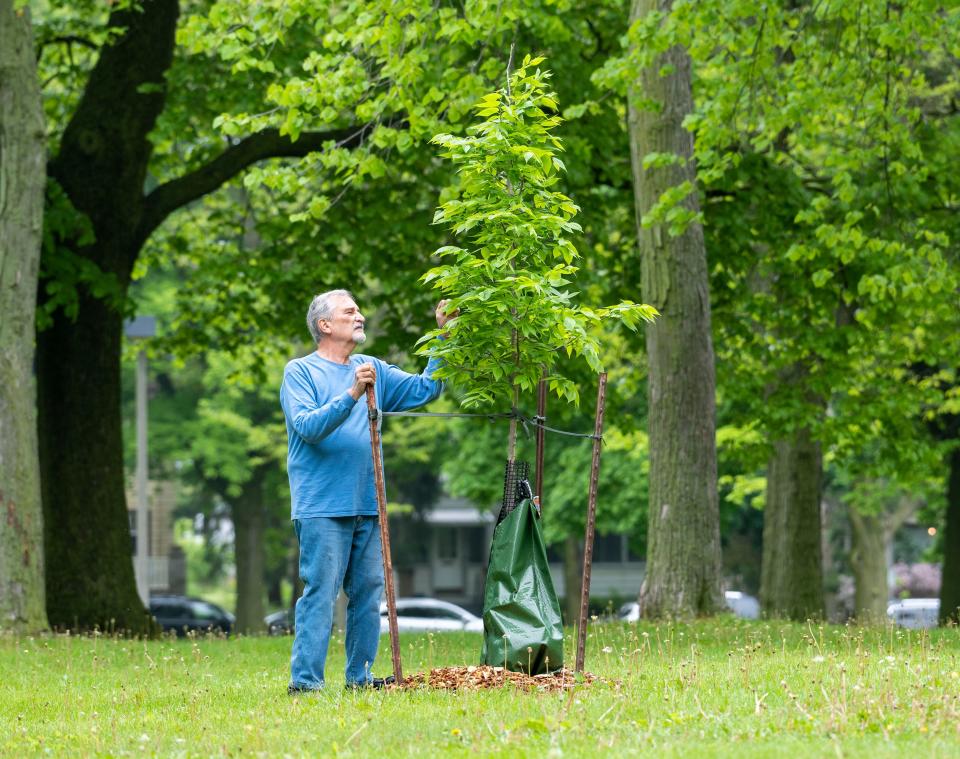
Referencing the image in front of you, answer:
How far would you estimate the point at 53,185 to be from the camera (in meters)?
15.6

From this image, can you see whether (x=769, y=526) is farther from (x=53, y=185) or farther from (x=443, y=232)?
(x=53, y=185)

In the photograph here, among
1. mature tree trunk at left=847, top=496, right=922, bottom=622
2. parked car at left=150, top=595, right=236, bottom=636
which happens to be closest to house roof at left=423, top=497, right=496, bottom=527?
parked car at left=150, top=595, right=236, bottom=636

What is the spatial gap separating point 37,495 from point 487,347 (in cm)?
674

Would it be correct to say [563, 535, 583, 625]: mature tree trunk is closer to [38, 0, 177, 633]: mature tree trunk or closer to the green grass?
[38, 0, 177, 633]: mature tree trunk

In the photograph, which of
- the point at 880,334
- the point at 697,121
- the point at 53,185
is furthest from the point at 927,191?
the point at 53,185

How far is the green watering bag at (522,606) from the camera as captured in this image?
7.69 m

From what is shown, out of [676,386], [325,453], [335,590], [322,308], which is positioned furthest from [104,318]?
[335,590]

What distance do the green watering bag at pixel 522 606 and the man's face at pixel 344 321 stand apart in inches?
47.8

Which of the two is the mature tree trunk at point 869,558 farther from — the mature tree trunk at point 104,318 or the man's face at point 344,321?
the man's face at point 344,321

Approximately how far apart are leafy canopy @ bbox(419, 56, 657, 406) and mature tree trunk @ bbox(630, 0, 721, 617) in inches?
223

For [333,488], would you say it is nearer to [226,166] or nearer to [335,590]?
[335,590]

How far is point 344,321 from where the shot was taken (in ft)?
25.8

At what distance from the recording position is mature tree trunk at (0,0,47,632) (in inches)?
512

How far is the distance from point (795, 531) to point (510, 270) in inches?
523
